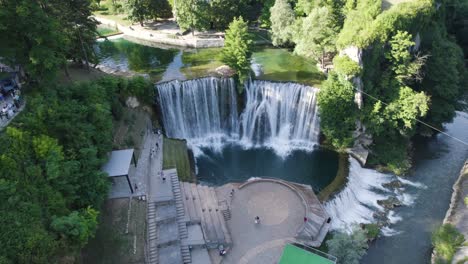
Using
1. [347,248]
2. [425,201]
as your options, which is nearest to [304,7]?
[425,201]

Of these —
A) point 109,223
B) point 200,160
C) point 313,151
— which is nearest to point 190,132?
point 200,160

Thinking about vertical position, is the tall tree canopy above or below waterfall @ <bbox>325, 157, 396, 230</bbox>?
above

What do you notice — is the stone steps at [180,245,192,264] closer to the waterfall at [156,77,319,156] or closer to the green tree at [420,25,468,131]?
the waterfall at [156,77,319,156]

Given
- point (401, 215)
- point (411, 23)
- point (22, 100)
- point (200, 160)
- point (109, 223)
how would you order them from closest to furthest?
point (109, 223) → point (22, 100) → point (401, 215) → point (200, 160) → point (411, 23)

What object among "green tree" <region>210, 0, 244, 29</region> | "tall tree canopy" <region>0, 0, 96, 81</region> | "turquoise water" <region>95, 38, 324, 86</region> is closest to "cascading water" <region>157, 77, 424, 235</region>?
"turquoise water" <region>95, 38, 324, 86</region>

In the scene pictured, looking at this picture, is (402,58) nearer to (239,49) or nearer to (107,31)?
(239,49)

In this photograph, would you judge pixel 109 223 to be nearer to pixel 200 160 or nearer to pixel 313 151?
pixel 200 160
